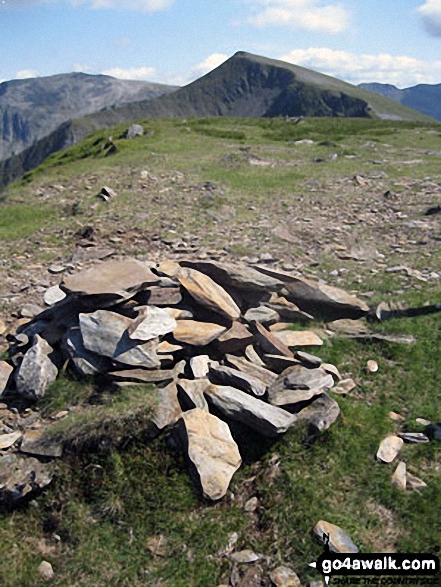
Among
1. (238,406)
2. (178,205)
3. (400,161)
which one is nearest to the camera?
(238,406)

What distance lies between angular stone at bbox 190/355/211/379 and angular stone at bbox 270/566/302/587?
3.39m

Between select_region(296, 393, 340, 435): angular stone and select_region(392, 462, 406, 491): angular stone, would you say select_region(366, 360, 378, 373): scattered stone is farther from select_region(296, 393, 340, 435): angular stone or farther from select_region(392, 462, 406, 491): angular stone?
select_region(392, 462, 406, 491): angular stone

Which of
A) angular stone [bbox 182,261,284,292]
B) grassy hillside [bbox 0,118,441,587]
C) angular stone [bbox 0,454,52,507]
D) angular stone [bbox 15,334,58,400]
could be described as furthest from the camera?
angular stone [bbox 182,261,284,292]

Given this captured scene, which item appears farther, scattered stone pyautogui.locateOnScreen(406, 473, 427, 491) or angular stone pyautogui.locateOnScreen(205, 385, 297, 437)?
angular stone pyautogui.locateOnScreen(205, 385, 297, 437)

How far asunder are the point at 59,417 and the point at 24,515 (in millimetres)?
1604

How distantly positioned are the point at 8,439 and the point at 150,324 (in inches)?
118

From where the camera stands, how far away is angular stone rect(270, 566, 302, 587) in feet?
18.2

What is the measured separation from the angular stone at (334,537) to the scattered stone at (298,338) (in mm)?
3870

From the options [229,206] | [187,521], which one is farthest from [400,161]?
[187,521]

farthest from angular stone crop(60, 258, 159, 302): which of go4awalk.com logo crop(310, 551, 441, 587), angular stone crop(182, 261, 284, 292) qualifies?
go4awalk.com logo crop(310, 551, 441, 587)

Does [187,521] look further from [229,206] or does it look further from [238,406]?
[229,206]

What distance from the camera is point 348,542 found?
5.86m

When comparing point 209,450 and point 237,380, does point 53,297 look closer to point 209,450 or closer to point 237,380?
point 237,380

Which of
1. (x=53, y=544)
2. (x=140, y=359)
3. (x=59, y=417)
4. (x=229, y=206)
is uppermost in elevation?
(x=229, y=206)
